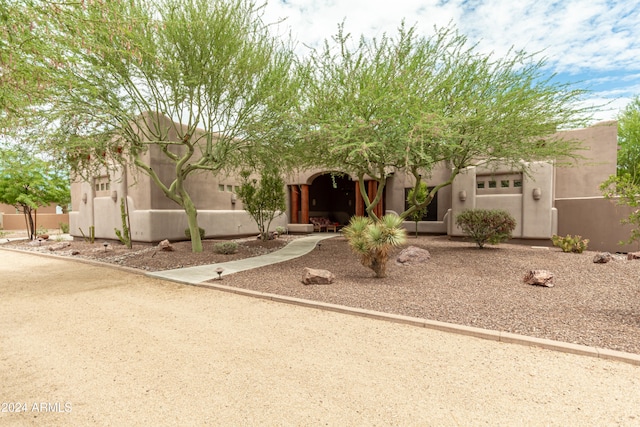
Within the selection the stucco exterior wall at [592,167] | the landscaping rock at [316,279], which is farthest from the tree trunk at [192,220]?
the stucco exterior wall at [592,167]

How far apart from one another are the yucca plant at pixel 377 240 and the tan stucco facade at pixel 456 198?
177 inches

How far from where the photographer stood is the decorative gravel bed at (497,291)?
193 inches

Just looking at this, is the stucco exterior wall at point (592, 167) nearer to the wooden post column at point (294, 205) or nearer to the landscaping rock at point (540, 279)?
the landscaping rock at point (540, 279)

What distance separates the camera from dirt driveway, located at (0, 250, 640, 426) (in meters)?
2.84

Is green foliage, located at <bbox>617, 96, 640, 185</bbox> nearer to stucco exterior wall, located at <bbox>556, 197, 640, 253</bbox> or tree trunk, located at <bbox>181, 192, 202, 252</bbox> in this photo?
stucco exterior wall, located at <bbox>556, 197, 640, 253</bbox>

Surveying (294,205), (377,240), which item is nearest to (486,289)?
(377,240)

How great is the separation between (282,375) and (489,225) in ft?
34.3

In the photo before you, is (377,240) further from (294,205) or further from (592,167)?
(294,205)

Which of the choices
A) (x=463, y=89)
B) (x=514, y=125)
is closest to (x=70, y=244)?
(x=463, y=89)

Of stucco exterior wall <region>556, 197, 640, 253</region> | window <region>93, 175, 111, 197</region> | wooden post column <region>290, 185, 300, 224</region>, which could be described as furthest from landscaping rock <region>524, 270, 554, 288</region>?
window <region>93, 175, 111, 197</region>

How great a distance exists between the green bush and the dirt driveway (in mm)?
8069

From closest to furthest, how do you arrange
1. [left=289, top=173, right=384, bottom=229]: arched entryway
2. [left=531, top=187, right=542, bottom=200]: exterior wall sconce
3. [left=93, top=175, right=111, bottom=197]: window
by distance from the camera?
[left=531, top=187, right=542, bottom=200]: exterior wall sconce → [left=93, top=175, right=111, bottom=197]: window → [left=289, top=173, right=384, bottom=229]: arched entryway

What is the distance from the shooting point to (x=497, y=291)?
6.95 m

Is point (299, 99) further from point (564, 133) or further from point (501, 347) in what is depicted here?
point (564, 133)
